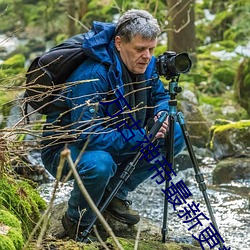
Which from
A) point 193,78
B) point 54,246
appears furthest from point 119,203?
point 193,78

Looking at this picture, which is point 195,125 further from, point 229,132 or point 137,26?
point 137,26

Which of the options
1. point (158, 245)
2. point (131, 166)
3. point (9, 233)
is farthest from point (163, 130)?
point (9, 233)

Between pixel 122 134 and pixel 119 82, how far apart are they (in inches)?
11.4

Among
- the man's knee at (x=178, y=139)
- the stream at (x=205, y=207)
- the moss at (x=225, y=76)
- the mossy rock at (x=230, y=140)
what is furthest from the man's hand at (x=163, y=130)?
the moss at (x=225, y=76)

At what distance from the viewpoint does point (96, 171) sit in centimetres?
329

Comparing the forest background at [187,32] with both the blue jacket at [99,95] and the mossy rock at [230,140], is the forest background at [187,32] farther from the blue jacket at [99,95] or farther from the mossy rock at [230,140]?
the blue jacket at [99,95]

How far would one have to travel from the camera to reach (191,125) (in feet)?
25.7

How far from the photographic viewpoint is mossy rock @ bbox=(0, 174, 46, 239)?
3090 millimetres

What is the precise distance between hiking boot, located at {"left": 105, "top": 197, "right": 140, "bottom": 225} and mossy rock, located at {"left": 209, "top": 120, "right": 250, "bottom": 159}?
311 cm

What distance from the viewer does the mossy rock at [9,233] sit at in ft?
7.86

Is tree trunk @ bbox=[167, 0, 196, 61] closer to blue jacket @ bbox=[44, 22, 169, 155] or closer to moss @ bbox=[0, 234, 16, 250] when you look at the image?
blue jacket @ bbox=[44, 22, 169, 155]

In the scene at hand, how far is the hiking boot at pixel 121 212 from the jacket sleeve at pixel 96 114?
53 cm

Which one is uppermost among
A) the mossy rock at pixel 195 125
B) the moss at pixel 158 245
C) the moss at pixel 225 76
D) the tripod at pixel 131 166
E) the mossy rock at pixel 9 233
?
the mossy rock at pixel 9 233

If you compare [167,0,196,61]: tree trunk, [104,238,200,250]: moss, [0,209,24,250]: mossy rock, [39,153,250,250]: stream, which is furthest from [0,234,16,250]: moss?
[167,0,196,61]: tree trunk
